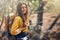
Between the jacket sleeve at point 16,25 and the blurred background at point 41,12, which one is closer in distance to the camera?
the blurred background at point 41,12

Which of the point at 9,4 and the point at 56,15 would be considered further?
the point at 9,4

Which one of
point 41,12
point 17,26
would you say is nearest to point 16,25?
point 17,26

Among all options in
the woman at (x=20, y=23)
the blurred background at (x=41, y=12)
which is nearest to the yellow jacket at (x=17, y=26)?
the woman at (x=20, y=23)

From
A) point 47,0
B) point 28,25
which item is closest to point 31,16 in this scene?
point 28,25

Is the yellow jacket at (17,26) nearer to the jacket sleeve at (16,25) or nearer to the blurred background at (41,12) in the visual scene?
the jacket sleeve at (16,25)

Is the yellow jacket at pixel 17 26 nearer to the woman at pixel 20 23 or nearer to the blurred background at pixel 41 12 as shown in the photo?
the woman at pixel 20 23

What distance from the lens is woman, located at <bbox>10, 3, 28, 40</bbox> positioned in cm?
261

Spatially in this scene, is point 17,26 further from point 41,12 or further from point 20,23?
point 41,12

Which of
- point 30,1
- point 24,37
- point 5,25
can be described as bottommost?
point 24,37

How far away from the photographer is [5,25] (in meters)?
2.68

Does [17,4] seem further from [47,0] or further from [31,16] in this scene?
[47,0]

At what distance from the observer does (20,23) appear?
2629 mm

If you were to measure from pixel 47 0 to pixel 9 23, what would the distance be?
0.68 meters

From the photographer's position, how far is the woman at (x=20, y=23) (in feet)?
8.57
